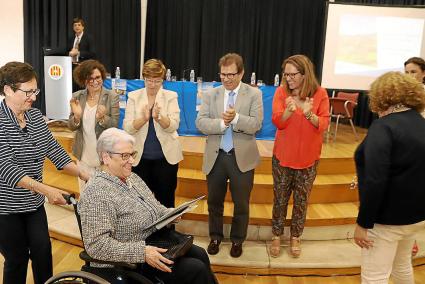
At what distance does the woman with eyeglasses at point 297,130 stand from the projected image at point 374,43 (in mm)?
3744

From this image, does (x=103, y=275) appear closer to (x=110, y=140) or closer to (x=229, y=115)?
(x=110, y=140)

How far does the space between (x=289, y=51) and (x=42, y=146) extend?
6.48 metres

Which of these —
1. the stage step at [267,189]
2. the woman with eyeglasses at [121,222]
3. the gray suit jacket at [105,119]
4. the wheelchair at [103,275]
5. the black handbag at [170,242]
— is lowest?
the stage step at [267,189]

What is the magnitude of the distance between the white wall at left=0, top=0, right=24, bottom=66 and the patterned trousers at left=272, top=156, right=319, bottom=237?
5640 millimetres

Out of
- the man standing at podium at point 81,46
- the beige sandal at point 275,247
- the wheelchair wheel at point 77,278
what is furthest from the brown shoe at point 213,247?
the man standing at podium at point 81,46

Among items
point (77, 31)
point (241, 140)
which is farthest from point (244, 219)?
point (77, 31)

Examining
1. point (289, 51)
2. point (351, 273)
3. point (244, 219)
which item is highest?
point (289, 51)

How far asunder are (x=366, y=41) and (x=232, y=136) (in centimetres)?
429

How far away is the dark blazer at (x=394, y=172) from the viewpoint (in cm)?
173

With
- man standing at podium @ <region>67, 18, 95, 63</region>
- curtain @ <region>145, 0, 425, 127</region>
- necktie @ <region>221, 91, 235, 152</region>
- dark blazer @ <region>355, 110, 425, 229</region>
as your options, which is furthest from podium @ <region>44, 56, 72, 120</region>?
dark blazer @ <region>355, 110, 425, 229</region>

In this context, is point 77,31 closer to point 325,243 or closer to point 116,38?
point 116,38

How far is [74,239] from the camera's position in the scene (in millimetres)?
3301

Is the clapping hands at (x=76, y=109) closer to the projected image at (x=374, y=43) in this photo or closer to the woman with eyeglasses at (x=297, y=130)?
the woman with eyeglasses at (x=297, y=130)

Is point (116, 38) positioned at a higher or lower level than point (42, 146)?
higher
